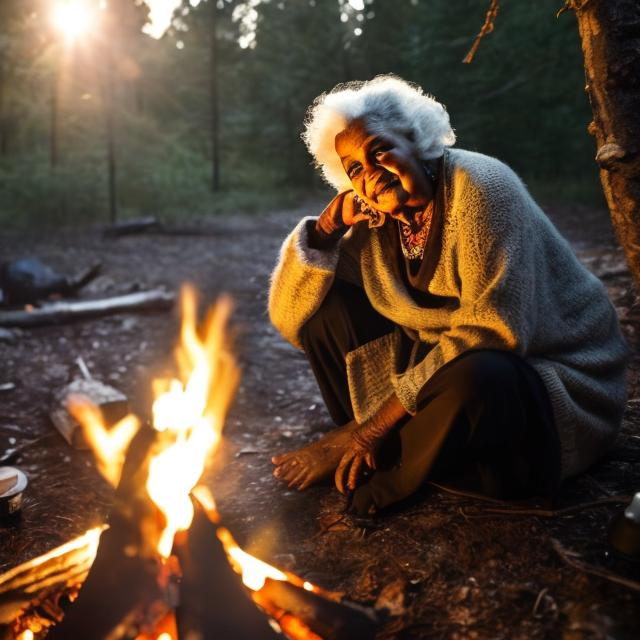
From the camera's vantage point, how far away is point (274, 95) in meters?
16.3

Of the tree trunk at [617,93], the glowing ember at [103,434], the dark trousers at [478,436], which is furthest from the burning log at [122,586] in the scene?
the tree trunk at [617,93]

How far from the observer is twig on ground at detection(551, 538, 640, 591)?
1.85 metres

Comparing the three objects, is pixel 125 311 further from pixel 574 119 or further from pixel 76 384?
pixel 574 119

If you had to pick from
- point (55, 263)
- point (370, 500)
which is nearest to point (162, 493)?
Answer: point (370, 500)

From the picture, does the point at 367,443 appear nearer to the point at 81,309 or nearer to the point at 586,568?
the point at 586,568

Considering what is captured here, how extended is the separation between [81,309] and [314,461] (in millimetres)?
3855

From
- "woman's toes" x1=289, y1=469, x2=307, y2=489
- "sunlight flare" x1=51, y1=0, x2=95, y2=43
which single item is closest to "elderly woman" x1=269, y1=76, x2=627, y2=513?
"woman's toes" x1=289, y1=469, x2=307, y2=489

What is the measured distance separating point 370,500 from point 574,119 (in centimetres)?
1262

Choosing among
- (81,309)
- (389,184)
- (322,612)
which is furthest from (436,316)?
(81,309)

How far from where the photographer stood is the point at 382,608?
78.7 inches

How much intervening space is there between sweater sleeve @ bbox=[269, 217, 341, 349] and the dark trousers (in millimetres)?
752

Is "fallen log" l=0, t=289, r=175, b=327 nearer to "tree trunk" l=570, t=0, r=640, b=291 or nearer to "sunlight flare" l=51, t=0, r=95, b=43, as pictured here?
"tree trunk" l=570, t=0, r=640, b=291

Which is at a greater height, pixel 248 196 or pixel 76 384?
pixel 248 196

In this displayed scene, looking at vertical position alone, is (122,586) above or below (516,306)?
below
